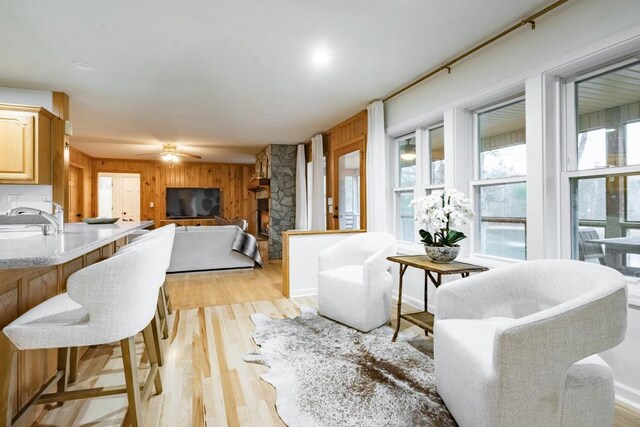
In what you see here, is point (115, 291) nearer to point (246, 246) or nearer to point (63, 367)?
point (63, 367)

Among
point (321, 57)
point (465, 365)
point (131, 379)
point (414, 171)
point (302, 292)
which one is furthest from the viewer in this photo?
point (302, 292)

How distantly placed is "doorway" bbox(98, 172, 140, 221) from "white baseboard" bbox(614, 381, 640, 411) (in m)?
9.71

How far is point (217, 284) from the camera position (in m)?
4.64

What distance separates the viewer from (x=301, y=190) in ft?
21.5

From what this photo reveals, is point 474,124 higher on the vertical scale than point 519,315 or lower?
higher

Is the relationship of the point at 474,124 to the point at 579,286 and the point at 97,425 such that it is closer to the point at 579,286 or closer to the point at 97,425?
the point at 579,286

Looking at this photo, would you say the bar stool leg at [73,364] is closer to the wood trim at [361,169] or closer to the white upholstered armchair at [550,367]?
the white upholstered armchair at [550,367]

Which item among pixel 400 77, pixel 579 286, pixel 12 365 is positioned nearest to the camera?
pixel 12 365

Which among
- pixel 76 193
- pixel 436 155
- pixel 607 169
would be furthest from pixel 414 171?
pixel 76 193

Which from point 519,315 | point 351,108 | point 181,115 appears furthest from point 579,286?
point 181,115

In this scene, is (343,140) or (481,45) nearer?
(481,45)

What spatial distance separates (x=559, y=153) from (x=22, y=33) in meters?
3.93

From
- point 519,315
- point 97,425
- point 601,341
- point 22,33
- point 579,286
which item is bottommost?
point 97,425

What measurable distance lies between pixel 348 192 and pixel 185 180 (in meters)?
5.73
